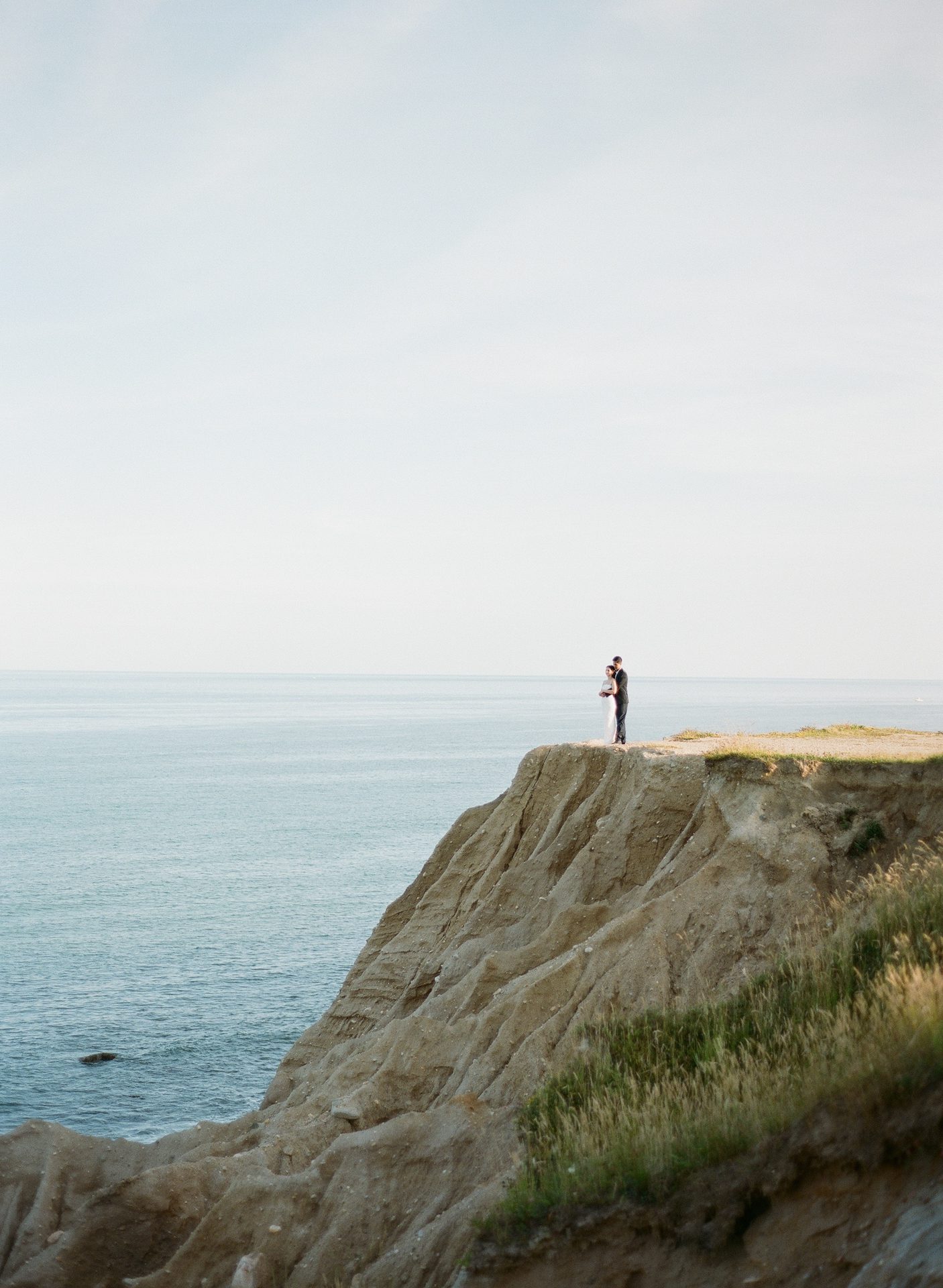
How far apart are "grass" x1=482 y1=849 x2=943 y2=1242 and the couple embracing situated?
1206cm

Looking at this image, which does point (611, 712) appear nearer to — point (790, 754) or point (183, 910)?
point (790, 754)

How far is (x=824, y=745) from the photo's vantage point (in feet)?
73.5

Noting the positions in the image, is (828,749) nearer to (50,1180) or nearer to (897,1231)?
(897,1231)

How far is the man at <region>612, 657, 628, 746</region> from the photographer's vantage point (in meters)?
28.0

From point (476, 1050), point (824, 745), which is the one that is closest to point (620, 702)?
point (824, 745)

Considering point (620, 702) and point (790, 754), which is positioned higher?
point (620, 702)

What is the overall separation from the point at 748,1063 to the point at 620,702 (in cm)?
1680

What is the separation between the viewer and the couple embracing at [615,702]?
28.1 m

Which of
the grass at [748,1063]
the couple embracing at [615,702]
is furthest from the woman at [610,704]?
the grass at [748,1063]

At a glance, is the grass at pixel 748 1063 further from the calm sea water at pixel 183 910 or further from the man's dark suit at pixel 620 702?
the calm sea water at pixel 183 910

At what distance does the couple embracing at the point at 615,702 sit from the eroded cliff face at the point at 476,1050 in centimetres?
259

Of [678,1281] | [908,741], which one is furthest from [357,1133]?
[908,741]

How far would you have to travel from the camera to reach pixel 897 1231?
28.6 ft

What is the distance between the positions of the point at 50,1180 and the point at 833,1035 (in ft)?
57.4
